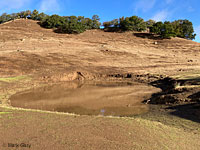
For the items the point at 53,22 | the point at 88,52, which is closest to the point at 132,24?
the point at 53,22

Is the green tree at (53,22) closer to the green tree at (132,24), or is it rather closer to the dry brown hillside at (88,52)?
the dry brown hillside at (88,52)

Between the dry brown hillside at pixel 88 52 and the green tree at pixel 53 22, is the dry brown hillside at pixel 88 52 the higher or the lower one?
the lower one

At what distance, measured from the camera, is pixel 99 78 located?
25.7 metres

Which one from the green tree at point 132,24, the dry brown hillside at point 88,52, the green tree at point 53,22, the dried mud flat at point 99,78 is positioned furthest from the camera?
the green tree at point 132,24

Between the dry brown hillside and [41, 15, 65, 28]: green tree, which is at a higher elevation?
[41, 15, 65, 28]: green tree

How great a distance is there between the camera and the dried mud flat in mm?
5223

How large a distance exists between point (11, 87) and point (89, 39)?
25993 mm

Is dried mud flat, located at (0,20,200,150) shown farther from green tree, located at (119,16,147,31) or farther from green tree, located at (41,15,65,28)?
green tree, located at (119,16,147,31)

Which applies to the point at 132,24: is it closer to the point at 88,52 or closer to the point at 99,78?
the point at 88,52

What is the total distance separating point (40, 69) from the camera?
82.9 feet

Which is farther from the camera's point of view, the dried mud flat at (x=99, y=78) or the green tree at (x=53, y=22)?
the green tree at (x=53, y=22)

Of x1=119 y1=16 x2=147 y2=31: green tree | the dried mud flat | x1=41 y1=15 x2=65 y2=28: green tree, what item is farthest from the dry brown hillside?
x1=119 y1=16 x2=147 y2=31: green tree

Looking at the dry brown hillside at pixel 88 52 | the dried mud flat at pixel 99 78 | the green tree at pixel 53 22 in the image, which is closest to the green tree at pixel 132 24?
the dry brown hillside at pixel 88 52

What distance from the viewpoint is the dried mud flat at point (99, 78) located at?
5.22 meters
